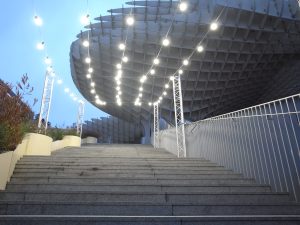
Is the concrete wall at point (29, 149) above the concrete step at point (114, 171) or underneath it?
above

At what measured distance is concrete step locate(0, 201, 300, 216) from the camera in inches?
151

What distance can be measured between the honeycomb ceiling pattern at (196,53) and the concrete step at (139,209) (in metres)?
21.1

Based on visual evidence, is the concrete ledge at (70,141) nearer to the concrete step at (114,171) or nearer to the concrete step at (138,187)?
the concrete step at (114,171)

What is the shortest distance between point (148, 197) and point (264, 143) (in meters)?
3.06

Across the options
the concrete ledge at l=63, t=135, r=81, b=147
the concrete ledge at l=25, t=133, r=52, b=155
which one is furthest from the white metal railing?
the concrete ledge at l=63, t=135, r=81, b=147

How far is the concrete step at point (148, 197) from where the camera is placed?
4418 mm

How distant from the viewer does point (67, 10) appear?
126250 mm

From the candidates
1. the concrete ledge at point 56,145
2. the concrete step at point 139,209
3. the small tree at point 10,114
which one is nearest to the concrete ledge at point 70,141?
the concrete ledge at point 56,145

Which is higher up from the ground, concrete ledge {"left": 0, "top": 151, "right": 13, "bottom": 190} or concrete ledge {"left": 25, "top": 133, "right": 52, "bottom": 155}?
concrete ledge {"left": 25, "top": 133, "right": 52, "bottom": 155}

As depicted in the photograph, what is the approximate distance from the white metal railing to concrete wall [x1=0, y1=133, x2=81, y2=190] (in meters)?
5.35

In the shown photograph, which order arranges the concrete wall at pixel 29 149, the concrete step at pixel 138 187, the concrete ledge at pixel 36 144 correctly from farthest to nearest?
the concrete ledge at pixel 36 144
the concrete wall at pixel 29 149
the concrete step at pixel 138 187

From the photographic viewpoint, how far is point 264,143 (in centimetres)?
597

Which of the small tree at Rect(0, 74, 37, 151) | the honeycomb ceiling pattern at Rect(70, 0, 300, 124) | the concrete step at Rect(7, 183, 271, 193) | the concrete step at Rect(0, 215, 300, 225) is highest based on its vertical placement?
the honeycomb ceiling pattern at Rect(70, 0, 300, 124)

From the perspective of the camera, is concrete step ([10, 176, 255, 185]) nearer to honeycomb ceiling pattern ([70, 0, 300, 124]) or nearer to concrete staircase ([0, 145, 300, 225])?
concrete staircase ([0, 145, 300, 225])
